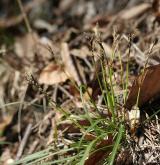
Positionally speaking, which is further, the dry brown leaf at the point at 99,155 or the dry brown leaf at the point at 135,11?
the dry brown leaf at the point at 135,11

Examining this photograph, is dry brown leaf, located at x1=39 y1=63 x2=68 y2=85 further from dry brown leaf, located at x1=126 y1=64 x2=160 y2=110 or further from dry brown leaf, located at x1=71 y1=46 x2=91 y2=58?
dry brown leaf, located at x1=126 y1=64 x2=160 y2=110

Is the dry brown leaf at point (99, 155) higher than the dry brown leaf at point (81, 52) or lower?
lower

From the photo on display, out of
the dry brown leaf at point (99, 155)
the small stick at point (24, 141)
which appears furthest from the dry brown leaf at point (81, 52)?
the dry brown leaf at point (99, 155)

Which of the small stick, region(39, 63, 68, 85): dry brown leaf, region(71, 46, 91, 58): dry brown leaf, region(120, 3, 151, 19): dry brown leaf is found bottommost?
the small stick

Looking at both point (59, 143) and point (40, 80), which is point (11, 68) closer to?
point (40, 80)

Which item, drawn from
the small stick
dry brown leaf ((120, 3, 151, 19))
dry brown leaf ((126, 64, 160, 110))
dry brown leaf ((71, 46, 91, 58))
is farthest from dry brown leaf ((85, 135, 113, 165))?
dry brown leaf ((120, 3, 151, 19))

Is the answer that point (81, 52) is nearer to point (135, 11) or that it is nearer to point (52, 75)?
point (52, 75)

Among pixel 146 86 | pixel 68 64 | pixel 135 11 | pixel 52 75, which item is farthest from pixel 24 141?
pixel 135 11

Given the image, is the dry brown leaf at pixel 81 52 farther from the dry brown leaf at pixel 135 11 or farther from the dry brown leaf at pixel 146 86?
the dry brown leaf at pixel 146 86
